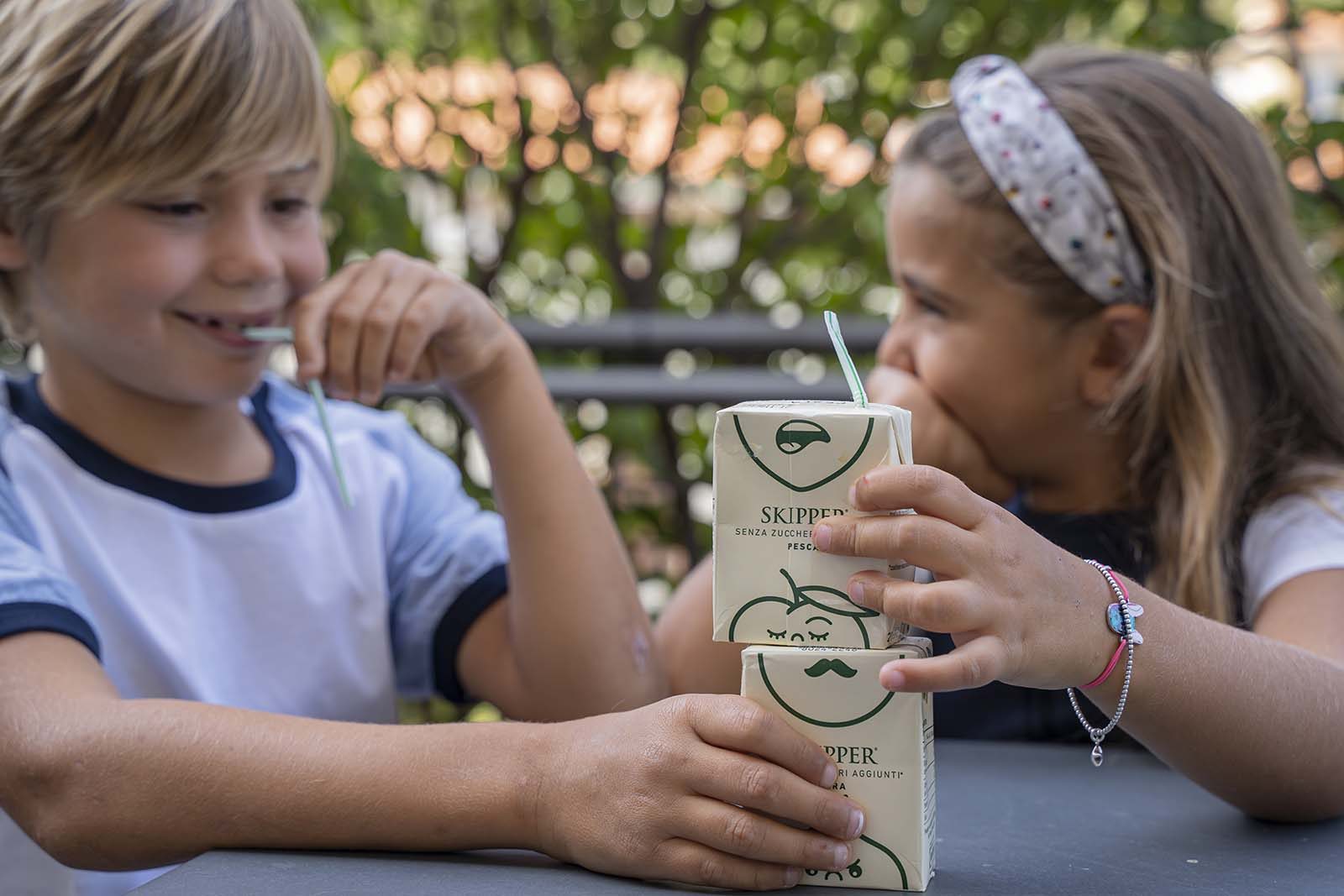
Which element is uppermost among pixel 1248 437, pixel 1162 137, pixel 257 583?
pixel 1162 137

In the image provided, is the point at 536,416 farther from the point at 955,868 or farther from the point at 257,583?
the point at 955,868

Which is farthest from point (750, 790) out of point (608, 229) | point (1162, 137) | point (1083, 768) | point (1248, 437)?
point (608, 229)

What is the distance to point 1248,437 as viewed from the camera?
142cm

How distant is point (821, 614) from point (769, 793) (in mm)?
115

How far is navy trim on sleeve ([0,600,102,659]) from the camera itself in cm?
107

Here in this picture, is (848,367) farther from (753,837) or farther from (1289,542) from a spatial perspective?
(1289,542)

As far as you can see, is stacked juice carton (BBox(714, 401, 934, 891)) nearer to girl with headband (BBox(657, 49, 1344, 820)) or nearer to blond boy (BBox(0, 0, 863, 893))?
blond boy (BBox(0, 0, 863, 893))

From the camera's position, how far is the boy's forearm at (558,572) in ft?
4.60

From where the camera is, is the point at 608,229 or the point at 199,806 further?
the point at 608,229

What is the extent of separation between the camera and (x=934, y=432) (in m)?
1.50

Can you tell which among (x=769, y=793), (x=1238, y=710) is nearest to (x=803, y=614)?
(x=769, y=793)

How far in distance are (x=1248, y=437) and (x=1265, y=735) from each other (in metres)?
0.49

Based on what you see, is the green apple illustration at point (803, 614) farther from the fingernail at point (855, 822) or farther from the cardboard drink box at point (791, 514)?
the fingernail at point (855, 822)

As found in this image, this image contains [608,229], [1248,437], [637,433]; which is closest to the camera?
[1248,437]
